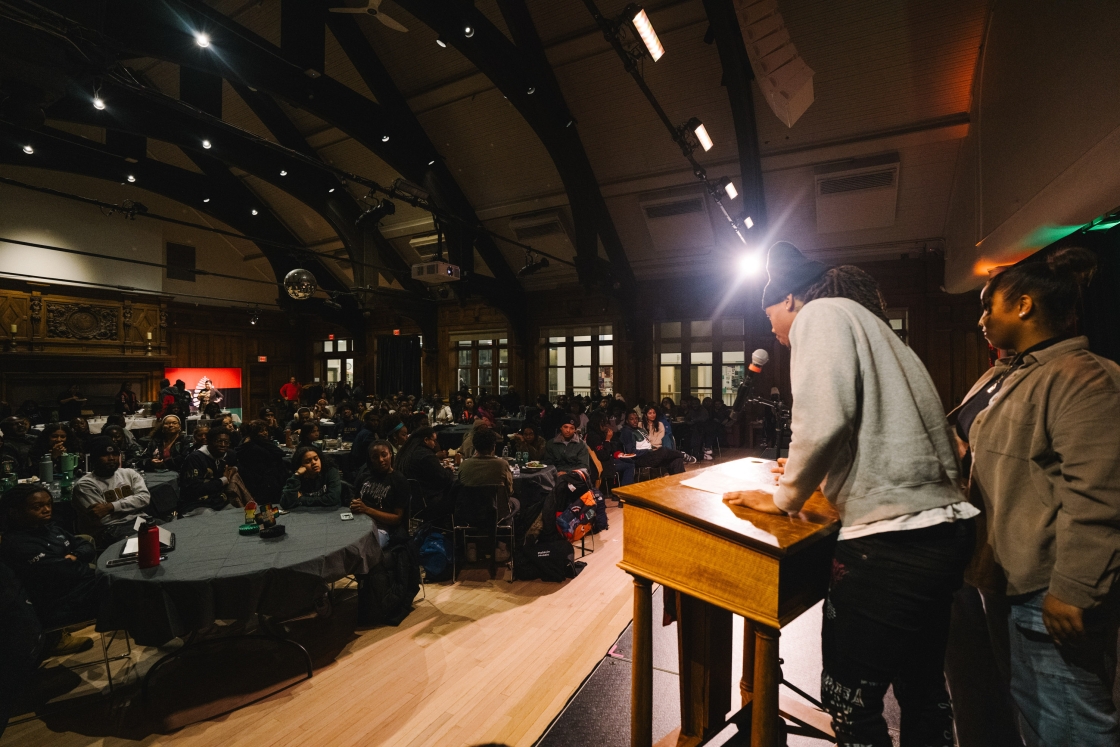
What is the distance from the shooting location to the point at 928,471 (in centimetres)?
104

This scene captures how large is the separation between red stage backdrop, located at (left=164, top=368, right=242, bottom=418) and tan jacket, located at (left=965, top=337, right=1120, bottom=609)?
15.3 metres

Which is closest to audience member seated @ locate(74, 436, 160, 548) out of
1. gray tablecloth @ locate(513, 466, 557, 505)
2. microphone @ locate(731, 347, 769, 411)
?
gray tablecloth @ locate(513, 466, 557, 505)

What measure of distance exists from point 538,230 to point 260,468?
7.68 meters


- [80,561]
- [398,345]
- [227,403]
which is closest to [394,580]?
[80,561]

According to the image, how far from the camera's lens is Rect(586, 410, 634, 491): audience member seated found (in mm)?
6483

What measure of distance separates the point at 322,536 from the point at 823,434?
9.61 ft

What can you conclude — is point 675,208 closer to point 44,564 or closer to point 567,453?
point 567,453

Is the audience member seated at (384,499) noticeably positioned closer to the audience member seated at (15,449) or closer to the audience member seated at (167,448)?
the audience member seated at (167,448)

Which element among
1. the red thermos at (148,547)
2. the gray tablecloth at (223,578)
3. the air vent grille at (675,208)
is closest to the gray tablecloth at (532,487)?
the gray tablecloth at (223,578)

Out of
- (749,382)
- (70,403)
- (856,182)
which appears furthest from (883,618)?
(70,403)

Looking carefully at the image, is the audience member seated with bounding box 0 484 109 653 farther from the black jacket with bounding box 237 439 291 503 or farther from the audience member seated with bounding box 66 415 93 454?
the audience member seated with bounding box 66 415 93 454

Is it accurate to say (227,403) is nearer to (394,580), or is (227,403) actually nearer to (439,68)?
(439,68)

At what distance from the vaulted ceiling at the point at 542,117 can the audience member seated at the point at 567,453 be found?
3.94m

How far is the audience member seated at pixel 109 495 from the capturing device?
380cm
